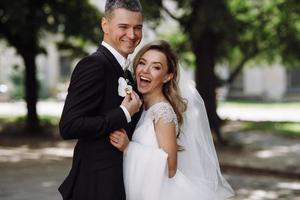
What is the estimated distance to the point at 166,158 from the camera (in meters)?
3.55

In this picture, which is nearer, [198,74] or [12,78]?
[198,74]

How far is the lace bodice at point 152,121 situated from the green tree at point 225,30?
1020 cm

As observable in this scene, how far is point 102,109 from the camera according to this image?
333 centimetres

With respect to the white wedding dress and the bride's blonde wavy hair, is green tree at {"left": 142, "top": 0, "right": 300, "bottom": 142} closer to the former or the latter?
the bride's blonde wavy hair

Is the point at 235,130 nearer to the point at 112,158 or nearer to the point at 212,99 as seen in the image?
the point at 212,99

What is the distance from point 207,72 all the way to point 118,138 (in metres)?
12.2

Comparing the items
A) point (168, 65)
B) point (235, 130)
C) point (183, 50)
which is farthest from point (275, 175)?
point (183, 50)

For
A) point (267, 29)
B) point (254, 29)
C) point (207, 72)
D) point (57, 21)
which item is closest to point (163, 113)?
point (207, 72)

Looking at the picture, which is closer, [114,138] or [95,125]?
[95,125]

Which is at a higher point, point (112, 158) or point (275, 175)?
point (112, 158)

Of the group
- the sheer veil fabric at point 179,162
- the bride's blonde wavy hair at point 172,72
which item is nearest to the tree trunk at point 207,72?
the sheer veil fabric at point 179,162

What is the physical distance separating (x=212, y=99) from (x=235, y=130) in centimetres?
458

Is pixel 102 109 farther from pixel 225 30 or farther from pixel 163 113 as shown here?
pixel 225 30

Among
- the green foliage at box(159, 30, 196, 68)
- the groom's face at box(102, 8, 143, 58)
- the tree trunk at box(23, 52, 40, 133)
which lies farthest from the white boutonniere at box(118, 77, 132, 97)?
the green foliage at box(159, 30, 196, 68)
